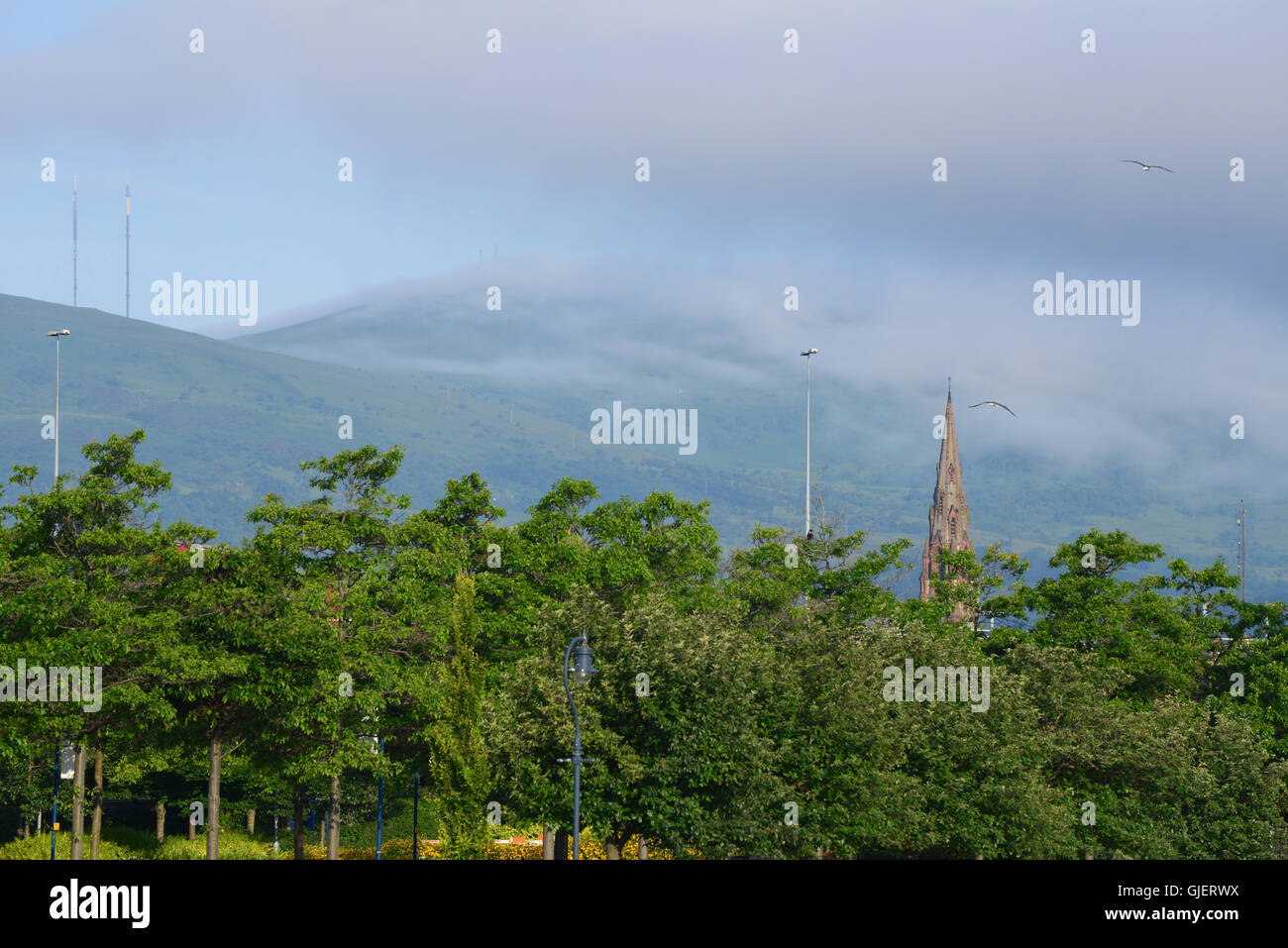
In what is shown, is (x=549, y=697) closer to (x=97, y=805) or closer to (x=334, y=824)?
(x=334, y=824)

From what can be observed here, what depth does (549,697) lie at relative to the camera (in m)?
45.8

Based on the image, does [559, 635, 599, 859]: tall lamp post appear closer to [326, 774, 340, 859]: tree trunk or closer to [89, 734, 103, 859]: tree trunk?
[326, 774, 340, 859]: tree trunk

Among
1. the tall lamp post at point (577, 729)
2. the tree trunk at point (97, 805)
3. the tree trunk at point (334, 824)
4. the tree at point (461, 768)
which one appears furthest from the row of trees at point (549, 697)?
the tall lamp post at point (577, 729)

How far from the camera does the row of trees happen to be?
149ft

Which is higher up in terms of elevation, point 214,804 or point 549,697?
point 549,697

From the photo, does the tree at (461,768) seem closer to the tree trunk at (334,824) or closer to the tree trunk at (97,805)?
the tree trunk at (334,824)

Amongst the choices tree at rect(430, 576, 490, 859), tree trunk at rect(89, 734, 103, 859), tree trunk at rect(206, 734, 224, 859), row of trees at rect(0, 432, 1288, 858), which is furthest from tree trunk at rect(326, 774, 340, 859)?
tree at rect(430, 576, 490, 859)

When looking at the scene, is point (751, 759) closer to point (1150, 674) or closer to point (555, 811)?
point (555, 811)

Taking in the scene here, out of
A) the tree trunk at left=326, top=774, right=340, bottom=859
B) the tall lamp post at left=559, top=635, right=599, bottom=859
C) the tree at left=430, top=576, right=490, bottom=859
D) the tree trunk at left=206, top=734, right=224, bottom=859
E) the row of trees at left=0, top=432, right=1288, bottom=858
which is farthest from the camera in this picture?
the tree trunk at left=326, top=774, right=340, bottom=859

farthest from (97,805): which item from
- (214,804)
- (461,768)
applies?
(461,768)

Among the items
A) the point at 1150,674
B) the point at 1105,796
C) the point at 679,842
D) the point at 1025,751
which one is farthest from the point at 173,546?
the point at 1150,674

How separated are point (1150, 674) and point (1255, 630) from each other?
1148 centimetres

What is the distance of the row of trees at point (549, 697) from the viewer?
45.4m

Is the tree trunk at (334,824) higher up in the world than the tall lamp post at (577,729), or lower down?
lower down
